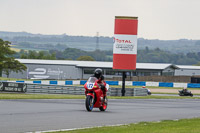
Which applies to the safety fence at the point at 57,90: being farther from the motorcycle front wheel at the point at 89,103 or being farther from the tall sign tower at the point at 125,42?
the motorcycle front wheel at the point at 89,103

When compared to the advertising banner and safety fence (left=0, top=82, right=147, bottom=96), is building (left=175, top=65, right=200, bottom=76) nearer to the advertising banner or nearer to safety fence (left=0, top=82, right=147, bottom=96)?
safety fence (left=0, top=82, right=147, bottom=96)

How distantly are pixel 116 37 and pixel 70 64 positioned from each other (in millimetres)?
55078

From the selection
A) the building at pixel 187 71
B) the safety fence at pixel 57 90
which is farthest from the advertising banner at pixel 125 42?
the building at pixel 187 71

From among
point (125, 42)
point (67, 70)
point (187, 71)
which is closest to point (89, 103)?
point (125, 42)

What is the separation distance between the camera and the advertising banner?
35281 mm

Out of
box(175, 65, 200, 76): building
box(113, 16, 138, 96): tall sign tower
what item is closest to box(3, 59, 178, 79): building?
box(175, 65, 200, 76): building

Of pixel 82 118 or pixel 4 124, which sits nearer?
pixel 4 124

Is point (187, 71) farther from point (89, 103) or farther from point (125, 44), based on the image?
point (89, 103)

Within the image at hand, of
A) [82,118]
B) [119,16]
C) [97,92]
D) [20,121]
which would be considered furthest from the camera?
[119,16]

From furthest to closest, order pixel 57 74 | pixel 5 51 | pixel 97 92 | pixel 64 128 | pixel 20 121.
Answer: pixel 57 74 → pixel 5 51 → pixel 97 92 → pixel 20 121 → pixel 64 128

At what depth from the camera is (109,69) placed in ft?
299

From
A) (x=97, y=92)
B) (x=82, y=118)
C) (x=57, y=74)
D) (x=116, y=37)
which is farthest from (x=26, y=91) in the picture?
(x=57, y=74)

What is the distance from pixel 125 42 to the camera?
35812 millimetres

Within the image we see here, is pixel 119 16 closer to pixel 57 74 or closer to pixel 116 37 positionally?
pixel 116 37
